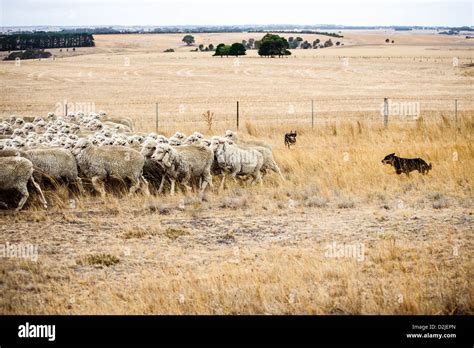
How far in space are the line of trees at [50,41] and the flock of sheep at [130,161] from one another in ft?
163

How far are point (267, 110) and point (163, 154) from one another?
76.4ft

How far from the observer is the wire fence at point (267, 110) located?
95.9 ft

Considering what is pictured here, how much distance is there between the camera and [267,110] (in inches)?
1417

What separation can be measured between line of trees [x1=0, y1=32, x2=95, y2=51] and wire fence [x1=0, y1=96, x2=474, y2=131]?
90.1 feet

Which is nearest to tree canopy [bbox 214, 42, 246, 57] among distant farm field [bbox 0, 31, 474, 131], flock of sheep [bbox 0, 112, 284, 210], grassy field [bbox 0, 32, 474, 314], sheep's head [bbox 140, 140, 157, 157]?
distant farm field [bbox 0, 31, 474, 131]

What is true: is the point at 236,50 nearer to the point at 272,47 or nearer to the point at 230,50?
the point at 230,50

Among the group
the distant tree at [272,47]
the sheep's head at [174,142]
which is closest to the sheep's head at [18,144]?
the sheep's head at [174,142]

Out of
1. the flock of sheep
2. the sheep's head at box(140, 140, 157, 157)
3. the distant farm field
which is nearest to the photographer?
the flock of sheep

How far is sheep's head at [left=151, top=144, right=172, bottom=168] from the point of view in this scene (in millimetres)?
13141

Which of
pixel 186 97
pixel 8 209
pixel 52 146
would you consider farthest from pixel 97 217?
pixel 186 97

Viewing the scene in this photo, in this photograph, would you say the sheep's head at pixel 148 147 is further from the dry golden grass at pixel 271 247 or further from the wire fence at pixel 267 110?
the wire fence at pixel 267 110

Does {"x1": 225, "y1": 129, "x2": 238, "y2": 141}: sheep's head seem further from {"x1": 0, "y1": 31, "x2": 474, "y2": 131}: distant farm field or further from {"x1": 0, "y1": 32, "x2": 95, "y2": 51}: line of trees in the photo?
{"x1": 0, "y1": 32, "x2": 95, "y2": 51}: line of trees

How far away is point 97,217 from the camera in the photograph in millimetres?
11719
